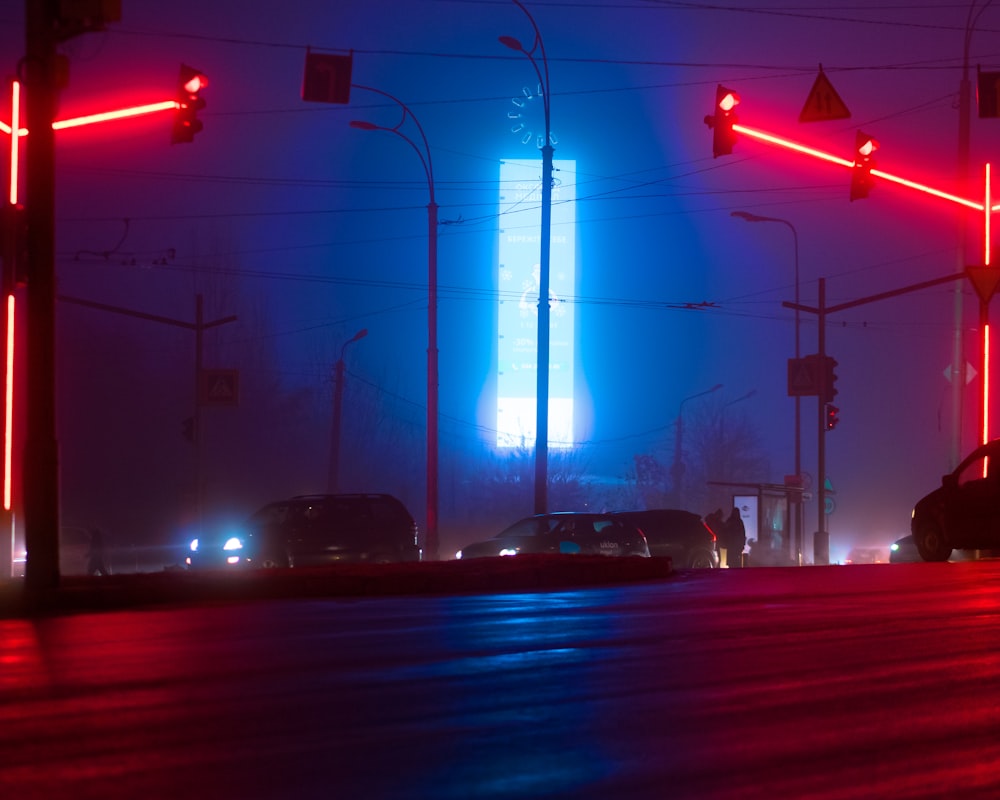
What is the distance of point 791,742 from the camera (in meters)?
5.53

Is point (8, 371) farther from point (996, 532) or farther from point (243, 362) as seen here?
point (243, 362)

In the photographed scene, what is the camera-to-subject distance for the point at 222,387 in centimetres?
3650

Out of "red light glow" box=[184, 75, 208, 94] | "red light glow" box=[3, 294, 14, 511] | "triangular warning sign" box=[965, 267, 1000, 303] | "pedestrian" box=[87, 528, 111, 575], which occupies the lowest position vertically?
"pedestrian" box=[87, 528, 111, 575]

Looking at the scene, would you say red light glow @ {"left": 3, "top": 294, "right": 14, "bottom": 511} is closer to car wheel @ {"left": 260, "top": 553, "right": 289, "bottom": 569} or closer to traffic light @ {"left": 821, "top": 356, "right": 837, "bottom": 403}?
car wheel @ {"left": 260, "top": 553, "right": 289, "bottom": 569}

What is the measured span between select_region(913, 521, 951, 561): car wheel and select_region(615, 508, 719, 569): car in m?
9.03

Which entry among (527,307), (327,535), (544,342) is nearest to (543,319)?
(544,342)

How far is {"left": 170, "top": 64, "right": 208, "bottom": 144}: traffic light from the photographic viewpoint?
17.9m

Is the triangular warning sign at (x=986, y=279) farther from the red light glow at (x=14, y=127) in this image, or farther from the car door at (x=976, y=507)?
the red light glow at (x=14, y=127)

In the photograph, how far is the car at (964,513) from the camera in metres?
20.0

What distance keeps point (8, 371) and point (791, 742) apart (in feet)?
47.4

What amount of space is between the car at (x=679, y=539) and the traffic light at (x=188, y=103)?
14822 millimetres

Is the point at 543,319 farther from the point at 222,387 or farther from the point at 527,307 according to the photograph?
the point at 527,307

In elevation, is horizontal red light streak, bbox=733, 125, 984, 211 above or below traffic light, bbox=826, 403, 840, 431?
above

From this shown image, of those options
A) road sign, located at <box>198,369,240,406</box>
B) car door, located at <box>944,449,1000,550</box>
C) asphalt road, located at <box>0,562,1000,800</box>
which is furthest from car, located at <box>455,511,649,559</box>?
asphalt road, located at <box>0,562,1000,800</box>
